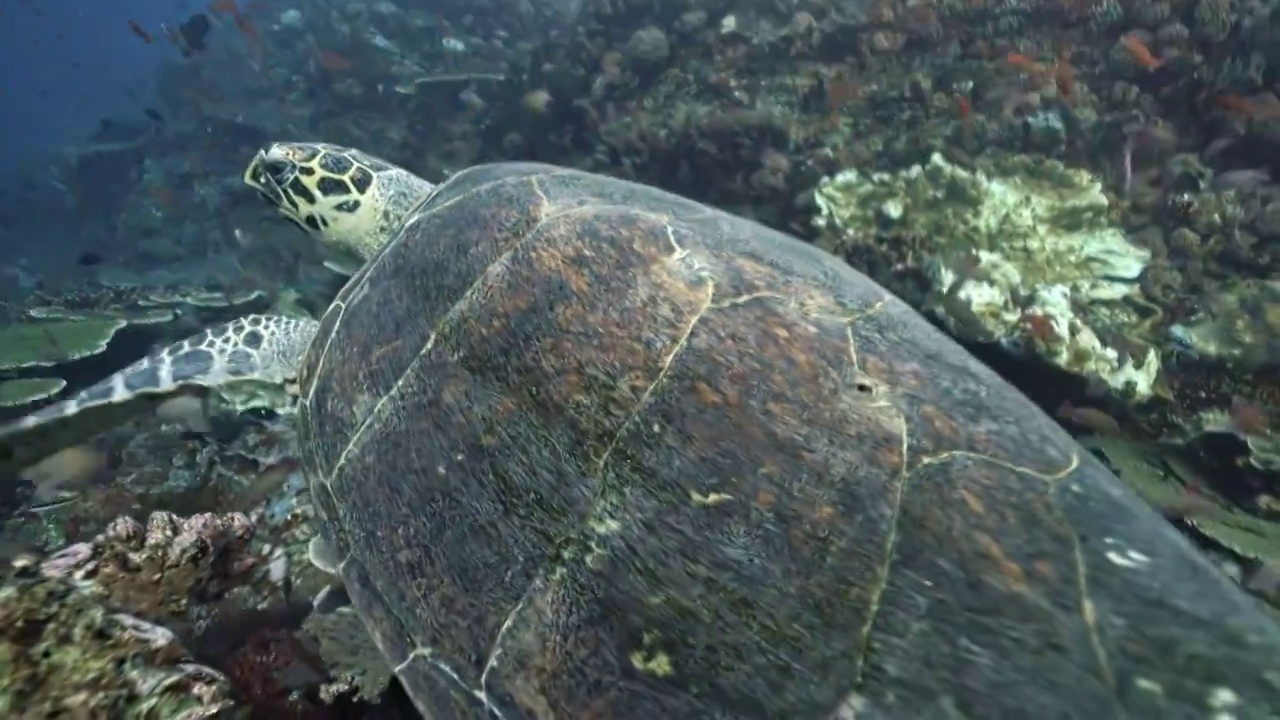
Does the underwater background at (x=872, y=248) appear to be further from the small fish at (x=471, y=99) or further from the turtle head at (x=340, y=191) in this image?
the turtle head at (x=340, y=191)

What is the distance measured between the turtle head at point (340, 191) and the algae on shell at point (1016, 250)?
242cm

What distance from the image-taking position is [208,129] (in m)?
13.1

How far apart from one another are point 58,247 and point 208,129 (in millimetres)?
5972

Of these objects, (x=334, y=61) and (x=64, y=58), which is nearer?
(x=334, y=61)

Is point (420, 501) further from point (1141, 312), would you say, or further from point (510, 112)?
point (510, 112)

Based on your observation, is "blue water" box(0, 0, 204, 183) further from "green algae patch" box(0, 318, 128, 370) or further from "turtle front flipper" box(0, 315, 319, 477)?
"turtle front flipper" box(0, 315, 319, 477)

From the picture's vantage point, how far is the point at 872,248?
13.0ft

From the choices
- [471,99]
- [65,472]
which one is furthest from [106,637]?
[471,99]

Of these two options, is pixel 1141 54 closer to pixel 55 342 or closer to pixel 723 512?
pixel 723 512

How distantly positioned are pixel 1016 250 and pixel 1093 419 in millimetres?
1104

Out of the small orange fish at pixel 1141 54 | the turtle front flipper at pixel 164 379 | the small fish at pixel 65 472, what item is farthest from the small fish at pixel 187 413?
the small orange fish at pixel 1141 54

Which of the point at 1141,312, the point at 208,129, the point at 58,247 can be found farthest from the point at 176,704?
the point at 58,247

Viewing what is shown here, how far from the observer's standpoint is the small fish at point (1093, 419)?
314 cm

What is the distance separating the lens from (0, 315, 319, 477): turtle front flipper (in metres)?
3.31
